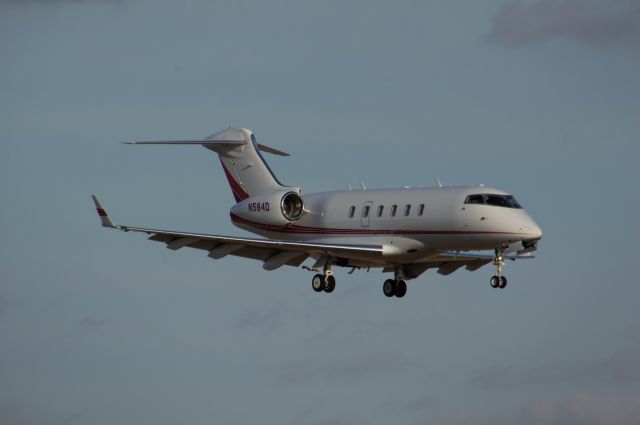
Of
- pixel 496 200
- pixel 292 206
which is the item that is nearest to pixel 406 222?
pixel 496 200

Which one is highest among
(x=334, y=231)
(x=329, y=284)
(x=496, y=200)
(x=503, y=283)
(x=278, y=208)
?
(x=278, y=208)

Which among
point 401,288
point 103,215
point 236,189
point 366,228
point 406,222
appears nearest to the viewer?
point 103,215

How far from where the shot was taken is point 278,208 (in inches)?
1992

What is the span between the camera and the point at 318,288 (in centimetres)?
4928

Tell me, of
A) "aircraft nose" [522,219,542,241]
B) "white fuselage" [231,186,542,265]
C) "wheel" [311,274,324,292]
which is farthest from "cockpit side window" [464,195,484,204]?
"wheel" [311,274,324,292]

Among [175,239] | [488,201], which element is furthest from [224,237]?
[488,201]

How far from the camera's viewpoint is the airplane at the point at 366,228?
46312 mm

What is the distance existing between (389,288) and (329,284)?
9.02 ft

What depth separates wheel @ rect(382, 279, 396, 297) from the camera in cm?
5100

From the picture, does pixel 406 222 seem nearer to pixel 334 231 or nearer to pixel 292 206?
pixel 334 231

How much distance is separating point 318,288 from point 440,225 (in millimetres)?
4997

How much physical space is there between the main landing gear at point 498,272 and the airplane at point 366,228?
30 mm

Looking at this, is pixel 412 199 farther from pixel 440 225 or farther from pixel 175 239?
pixel 175 239

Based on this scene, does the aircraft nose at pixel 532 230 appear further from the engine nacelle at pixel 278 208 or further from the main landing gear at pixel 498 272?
the engine nacelle at pixel 278 208
